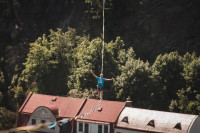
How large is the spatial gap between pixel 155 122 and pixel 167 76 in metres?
20.1

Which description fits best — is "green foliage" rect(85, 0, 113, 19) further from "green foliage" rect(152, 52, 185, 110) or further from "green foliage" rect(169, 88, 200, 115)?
"green foliage" rect(169, 88, 200, 115)

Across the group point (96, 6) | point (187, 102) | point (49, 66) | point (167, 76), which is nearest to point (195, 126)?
point (187, 102)

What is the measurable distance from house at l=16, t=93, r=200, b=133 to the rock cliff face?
29.8m

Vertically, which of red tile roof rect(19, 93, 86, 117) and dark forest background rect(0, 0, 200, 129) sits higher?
dark forest background rect(0, 0, 200, 129)

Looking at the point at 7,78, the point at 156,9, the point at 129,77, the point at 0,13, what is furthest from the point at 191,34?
the point at 0,13

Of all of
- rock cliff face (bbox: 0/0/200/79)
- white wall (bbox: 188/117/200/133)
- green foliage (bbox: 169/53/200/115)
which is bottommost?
white wall (bbox: 188/117/200/133)

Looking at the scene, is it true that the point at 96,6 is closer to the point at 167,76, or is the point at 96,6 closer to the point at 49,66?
the point at 49,66

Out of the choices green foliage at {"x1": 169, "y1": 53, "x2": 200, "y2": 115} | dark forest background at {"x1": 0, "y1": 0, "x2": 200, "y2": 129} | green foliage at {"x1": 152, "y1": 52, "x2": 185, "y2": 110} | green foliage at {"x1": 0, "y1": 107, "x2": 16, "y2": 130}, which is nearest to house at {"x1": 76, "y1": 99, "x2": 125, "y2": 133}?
dark forest background at {"x1": 0, "y1": 0, "x2": 200, "y2": 129}

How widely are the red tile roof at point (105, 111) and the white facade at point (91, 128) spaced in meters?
0.84

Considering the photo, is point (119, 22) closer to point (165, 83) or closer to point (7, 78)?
point (165, 83)

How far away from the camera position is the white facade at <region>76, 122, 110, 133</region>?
180ft

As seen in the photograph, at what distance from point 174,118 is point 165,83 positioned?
20094mm

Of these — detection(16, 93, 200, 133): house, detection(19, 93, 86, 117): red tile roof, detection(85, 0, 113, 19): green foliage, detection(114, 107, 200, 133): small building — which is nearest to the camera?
detection(114, 107, 200, 133): small building

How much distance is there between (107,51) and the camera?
7475 cm
